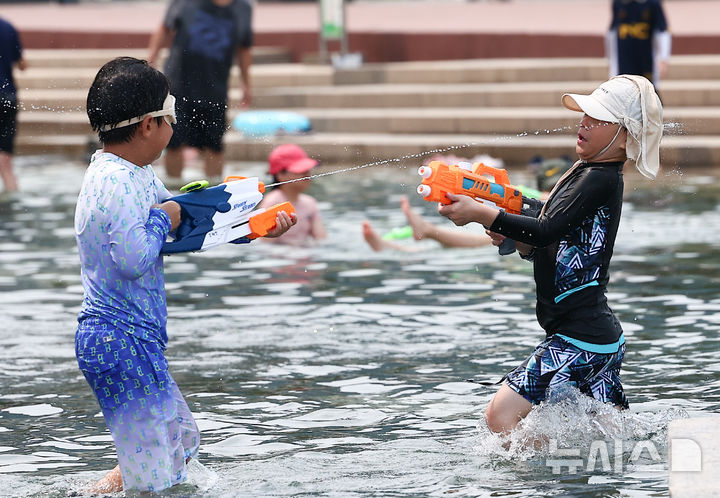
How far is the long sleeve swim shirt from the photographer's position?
450cm

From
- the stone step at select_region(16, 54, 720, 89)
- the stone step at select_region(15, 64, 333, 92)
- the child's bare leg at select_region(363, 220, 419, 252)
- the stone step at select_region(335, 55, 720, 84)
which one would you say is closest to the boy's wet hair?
the child's bare leg at select_region(363, 220, 419, 252)

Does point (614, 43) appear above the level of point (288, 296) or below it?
above

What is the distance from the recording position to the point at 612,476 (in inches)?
202

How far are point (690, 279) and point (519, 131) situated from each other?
6688 millimetres

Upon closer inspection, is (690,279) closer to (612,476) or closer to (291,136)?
(612,476)

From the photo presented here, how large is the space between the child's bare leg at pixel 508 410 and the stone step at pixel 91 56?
14542 millimetres

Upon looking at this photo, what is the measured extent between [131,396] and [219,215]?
2.36ft

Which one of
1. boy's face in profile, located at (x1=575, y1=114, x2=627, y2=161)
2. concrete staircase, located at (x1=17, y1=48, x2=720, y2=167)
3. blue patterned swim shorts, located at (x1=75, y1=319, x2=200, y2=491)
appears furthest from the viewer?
concrete staircase, located at (x1=17, y1=48, x2=720, y2=167)

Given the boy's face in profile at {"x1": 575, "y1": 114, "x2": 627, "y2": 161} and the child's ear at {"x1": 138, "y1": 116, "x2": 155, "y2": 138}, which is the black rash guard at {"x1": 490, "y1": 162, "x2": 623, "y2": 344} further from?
the child's ear at {"x1": 138, "y1": 116, "x2": 155, "y2": 138}

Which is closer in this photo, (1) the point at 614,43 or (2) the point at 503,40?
(1) the point at 614,43

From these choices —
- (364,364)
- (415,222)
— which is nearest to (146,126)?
(364,364)

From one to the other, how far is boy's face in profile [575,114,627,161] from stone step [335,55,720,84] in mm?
11183

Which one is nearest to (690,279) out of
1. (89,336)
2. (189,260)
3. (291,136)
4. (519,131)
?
(189,260)

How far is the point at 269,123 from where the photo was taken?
16484 millimetres
